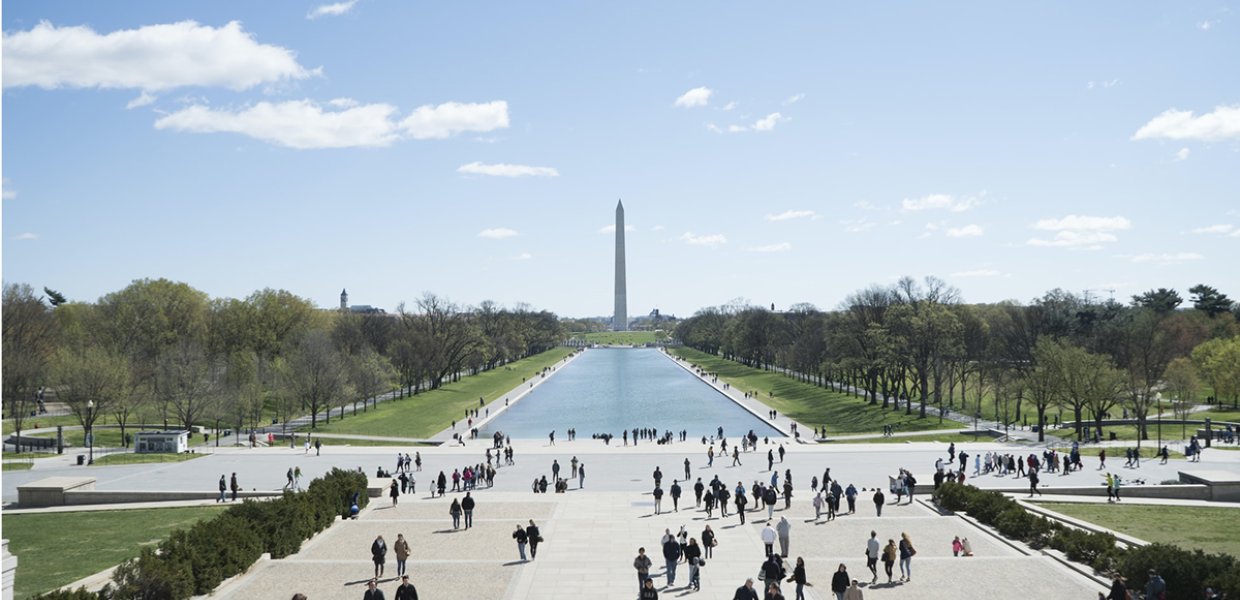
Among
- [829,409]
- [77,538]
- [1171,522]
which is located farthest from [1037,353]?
Result: [77,538]

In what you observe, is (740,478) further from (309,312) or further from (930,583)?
(309,312)

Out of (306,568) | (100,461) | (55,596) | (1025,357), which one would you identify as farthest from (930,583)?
(1025,357)

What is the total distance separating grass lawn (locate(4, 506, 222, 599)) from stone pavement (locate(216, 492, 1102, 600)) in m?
5.67

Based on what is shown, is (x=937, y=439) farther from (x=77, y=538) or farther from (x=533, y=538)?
(x=77, y=538)

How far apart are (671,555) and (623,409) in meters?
57.1

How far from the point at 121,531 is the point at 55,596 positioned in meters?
13.8

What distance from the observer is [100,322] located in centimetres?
7944

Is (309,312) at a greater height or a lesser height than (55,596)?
greater

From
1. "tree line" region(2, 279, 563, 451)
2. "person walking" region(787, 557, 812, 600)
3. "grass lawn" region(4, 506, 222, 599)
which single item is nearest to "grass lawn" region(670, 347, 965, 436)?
"tree line" region(2, 279, 563, 451)

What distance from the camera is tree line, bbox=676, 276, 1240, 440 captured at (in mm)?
53812

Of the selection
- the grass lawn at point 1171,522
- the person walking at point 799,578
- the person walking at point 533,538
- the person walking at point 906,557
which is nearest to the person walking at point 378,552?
the person walking at point 533,538

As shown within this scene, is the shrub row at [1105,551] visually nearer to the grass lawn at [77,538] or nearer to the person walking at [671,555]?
the person walking at [671,555]

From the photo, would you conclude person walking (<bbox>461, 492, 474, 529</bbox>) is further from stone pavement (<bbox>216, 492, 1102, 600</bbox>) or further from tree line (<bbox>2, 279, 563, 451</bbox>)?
tree line (<bbox>2, 279, 563, 451</bbox>)

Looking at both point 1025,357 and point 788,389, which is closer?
point 1025,357
